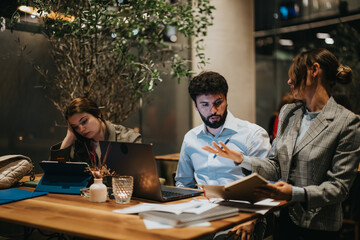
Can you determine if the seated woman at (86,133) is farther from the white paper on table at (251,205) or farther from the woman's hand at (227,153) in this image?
the white paper on table at (251,205)

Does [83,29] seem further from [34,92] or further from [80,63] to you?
[34,92]

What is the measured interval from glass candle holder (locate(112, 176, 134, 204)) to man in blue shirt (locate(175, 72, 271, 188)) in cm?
77

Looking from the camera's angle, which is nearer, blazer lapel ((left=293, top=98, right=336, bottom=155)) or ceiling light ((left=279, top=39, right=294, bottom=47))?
blazer lapel ((left=293, top=98, right=336, bottom=155))

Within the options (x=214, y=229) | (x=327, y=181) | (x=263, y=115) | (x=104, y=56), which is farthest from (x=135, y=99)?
(x=263, y=115)

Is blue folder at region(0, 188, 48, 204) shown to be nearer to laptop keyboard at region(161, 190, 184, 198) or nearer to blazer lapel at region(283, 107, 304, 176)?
laptop keyboard at region(161, 190, 184, 198)

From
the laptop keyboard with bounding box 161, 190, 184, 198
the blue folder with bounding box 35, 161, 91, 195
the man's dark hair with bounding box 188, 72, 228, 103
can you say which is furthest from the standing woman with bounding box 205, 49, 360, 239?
the blue folder with bounding box 35, 161, 91, 195

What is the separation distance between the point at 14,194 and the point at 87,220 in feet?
2.70

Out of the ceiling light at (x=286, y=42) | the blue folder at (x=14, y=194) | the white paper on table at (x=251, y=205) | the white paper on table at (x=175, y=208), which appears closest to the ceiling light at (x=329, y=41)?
the ceiling light at (x=286, y=42)

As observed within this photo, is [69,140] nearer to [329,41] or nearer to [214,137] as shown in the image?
[214,137]

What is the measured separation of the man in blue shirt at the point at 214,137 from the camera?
2.70 meters

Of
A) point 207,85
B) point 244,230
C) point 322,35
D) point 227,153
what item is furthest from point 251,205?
point 322,35

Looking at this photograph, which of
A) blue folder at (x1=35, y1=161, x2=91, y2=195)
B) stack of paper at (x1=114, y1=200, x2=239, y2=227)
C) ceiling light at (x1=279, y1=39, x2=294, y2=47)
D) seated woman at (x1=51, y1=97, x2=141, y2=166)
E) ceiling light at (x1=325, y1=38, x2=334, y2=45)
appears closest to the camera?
stack of paper at (x1=114, y1=200, x2=239, y2=227)

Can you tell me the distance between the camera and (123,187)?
6.88 feet

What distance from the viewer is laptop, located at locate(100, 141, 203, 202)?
6.83 feet
